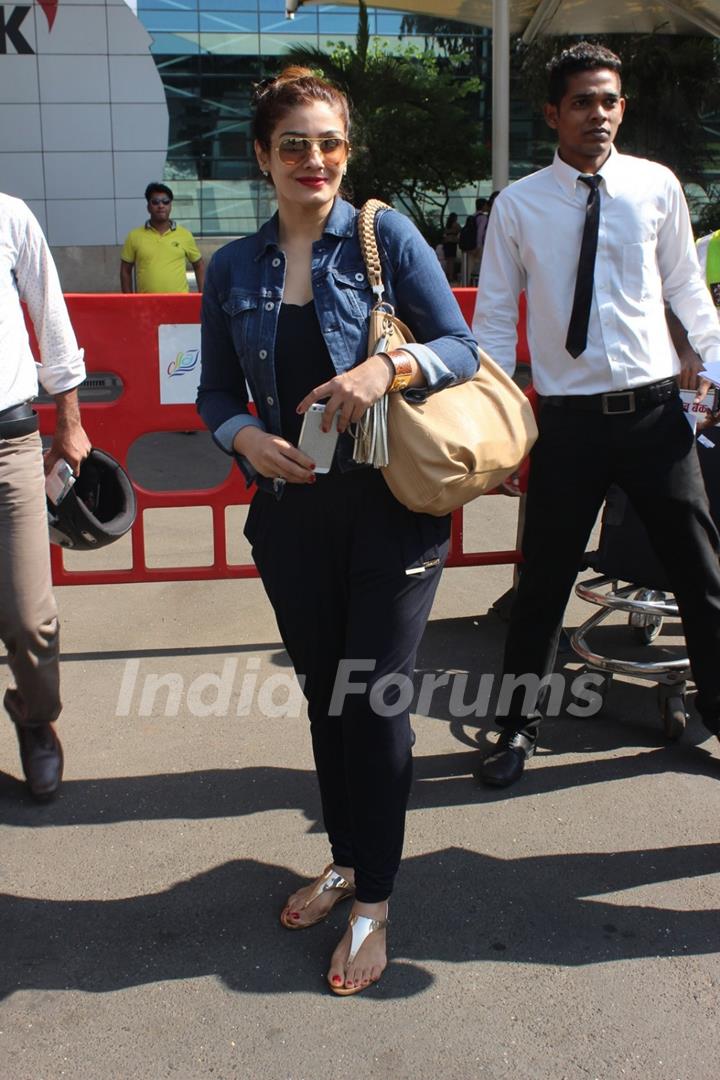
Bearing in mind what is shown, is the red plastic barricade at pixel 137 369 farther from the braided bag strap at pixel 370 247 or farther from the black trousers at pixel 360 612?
the braided bag strap at pixel 370 247

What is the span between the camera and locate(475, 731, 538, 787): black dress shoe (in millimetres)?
3668

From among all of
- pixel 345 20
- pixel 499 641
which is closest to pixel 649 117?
pixel 345 20

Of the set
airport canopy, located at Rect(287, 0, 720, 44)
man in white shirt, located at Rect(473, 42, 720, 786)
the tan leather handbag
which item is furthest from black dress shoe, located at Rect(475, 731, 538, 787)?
airport canopy, located at Rect(287, 0, 720, 44)

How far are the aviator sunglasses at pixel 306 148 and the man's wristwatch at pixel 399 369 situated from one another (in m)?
0.47

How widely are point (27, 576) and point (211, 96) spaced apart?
30476 mm

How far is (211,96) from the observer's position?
102 feet

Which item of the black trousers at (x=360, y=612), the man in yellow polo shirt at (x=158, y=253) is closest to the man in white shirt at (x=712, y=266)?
the black trousers at (x=360, y=612)

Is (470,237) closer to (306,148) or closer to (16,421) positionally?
(16,421)

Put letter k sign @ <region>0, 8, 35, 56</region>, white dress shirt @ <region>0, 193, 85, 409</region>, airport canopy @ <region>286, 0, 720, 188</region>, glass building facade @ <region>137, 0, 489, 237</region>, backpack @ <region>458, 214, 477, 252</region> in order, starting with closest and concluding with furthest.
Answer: white dress shirt @ <region>0, 193, 85, 409</region>
backpack @ <region>458, 214, 477, 252</region>
airport canopy @ <region>286, 0, 720, 188</region>
letter k sign @ <region>0, 8, 35, 56</region>
glass building facade @ <region>137, 0, 489, 237</region>

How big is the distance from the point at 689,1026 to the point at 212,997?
1.09 meters

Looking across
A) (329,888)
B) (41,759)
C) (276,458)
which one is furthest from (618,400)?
(41,759)

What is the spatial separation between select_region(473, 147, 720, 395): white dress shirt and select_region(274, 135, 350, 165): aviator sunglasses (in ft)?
3.60

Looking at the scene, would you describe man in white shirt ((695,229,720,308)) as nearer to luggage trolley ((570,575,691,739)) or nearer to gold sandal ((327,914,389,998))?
luggage trolley ((570,575,691,739))

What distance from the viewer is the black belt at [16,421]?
11.0 feet
